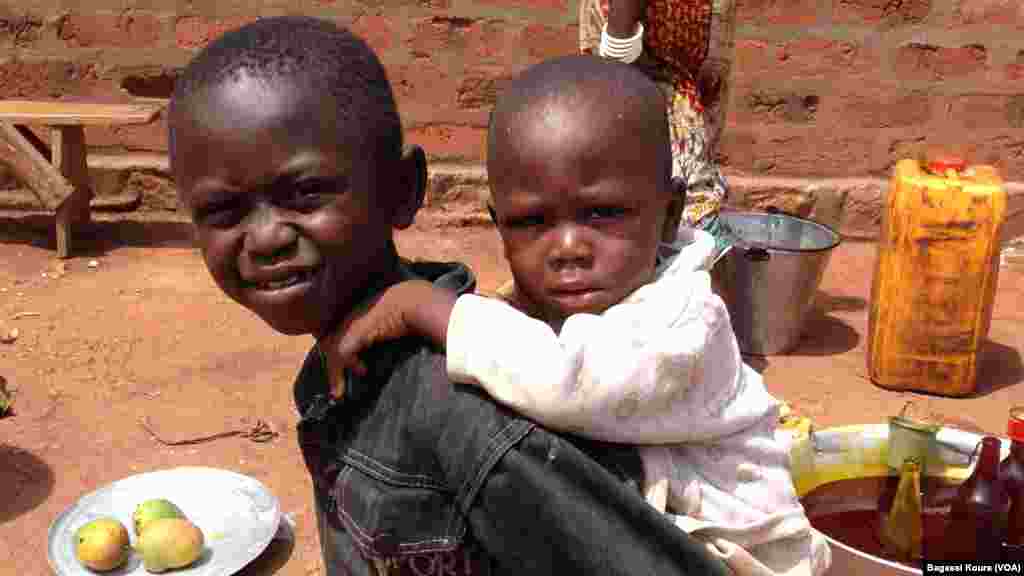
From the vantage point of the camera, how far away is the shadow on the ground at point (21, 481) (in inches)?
135

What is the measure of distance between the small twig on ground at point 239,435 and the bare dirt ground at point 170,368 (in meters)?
0.02

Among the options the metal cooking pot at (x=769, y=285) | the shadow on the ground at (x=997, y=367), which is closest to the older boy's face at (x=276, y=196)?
the metal cooking pot at (x=769, y=285)

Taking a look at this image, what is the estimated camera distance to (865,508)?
259 cm

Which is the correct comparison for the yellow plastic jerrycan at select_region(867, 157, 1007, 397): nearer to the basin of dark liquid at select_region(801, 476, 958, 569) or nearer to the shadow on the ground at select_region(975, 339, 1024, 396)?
the shadow on the ground at select_region(975, 339, 1024, 396)

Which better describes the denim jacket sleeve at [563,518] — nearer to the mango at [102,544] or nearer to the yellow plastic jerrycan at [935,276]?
the mango at [102,544]

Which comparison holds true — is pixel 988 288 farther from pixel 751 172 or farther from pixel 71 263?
pixel 71 263

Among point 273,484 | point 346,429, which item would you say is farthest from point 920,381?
point 346,429

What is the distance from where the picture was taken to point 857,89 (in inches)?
225

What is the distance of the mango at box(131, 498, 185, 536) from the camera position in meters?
3.08

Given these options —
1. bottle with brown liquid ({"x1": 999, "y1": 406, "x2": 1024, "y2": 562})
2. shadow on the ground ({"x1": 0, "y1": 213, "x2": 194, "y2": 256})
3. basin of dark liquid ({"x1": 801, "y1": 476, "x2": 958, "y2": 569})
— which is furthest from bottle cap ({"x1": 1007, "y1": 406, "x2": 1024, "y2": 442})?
shadow on the ground ({"x1": 0, "y1": 213, "x2": 194, "y2": 256})

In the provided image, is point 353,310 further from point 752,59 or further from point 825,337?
point 752,59

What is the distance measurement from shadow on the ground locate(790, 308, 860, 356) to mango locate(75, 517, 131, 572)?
3005 mm

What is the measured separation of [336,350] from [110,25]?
5.22 meters

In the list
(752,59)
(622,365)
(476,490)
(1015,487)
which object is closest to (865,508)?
(1015,487)
